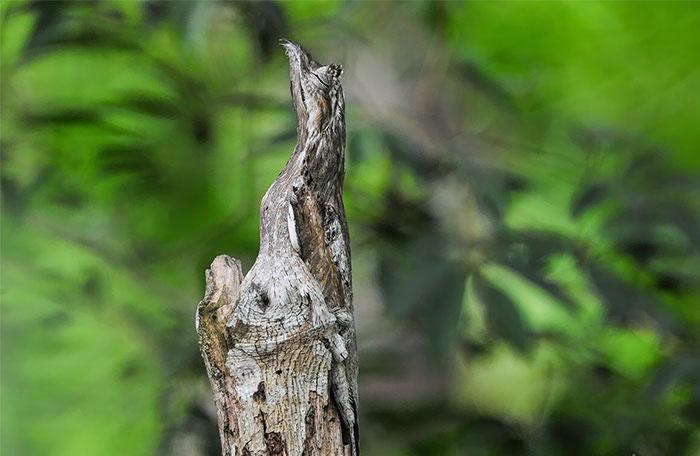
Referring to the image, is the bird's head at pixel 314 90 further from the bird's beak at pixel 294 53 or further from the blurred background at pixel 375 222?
the blurred background at pixel 375 222

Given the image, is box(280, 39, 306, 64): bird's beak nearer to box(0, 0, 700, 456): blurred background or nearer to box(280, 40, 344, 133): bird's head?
box(280, 40, 344, 133): bird's head

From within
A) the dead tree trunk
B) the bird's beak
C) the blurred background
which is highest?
the blurred background

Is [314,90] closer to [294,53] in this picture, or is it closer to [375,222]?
[294,53]

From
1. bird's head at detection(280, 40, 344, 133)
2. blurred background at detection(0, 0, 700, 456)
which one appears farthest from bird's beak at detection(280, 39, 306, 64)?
blurred background at detection(0, 0, 700, 456)

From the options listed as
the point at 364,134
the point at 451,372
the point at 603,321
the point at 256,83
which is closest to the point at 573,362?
the point at 603,321

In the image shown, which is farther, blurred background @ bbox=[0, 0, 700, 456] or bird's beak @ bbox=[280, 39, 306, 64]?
blurred background @ bbox=[0, 0, 700, 456]

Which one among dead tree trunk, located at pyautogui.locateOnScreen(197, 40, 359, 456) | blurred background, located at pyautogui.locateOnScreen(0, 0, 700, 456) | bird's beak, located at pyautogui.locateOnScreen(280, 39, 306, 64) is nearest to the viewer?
dead tree trunk, located at pyautogui.locateOnScreen(197, 40, 359, 456)
